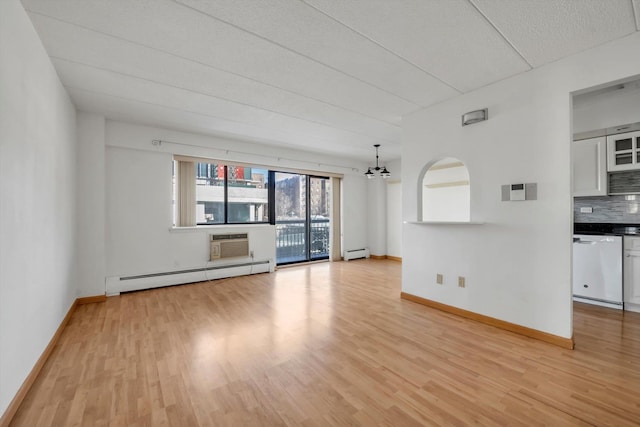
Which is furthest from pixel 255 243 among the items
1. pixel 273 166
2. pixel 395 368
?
pixel 395 368

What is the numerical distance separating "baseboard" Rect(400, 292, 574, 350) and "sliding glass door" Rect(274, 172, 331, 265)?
3.50m

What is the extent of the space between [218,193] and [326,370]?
13.9ft

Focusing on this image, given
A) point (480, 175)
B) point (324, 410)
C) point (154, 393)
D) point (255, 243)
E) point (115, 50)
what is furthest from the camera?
point (255, 243)

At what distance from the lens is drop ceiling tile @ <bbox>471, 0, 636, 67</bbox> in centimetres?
181

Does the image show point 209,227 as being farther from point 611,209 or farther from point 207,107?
point 611,209

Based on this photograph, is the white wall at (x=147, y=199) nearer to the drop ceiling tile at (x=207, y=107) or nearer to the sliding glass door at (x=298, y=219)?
the drop ceiling tile at (x=207, y=107)

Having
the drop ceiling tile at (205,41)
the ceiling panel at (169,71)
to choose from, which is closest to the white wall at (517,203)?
the drop ceiling tile at (205,41)

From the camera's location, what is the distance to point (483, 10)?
1.86 meters

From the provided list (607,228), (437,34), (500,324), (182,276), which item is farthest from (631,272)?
(182,276)

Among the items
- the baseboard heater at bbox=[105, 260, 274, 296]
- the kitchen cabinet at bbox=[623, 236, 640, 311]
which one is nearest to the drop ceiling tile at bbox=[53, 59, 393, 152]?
the baseboard heater at bbox=[105, 260, 274, 296]

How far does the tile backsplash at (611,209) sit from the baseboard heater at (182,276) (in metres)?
5.47

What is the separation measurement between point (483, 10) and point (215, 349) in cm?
347

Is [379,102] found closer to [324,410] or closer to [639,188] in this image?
[324,410]

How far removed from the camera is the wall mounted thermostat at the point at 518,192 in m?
2.69
